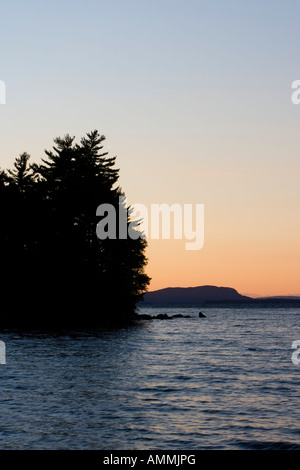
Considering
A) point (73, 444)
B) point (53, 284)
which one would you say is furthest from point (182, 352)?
point (53, 284)

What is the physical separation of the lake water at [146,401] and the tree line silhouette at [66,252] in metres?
36.2

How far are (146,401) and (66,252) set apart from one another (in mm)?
56994

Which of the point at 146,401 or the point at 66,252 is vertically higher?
the point at 66,252

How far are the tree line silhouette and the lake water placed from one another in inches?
1424

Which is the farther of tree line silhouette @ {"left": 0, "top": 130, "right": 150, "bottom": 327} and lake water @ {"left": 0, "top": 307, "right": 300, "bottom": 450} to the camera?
tree line silhouette @ {"left": 0, "top": 130, "right": 150, "bottom": 327}

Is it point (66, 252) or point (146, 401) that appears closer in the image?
point (146, 401)

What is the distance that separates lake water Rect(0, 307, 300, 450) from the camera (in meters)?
15.6

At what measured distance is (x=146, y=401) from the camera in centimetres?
2122

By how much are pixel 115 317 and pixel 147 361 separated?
158 ft

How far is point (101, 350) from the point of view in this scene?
40.5 m

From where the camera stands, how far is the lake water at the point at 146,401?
15625 millimetres

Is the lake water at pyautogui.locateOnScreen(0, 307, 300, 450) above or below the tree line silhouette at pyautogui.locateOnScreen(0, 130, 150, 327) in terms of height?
below

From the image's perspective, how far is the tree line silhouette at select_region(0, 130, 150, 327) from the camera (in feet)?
246

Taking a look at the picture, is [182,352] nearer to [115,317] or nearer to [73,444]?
[73,444]
